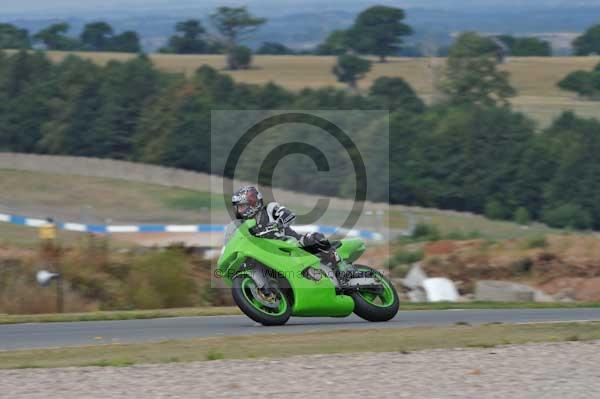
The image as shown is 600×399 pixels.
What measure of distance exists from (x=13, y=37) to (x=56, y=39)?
724cm

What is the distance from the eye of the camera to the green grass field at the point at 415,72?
290 ft

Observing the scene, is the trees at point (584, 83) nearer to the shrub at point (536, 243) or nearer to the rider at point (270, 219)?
the shrub at point (536, 243)

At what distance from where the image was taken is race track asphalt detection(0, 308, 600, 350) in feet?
43.5

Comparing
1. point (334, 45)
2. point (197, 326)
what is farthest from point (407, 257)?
point (334, 45)

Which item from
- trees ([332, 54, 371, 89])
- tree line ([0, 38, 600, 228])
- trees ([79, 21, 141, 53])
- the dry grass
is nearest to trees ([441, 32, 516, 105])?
tree line ([0, 38, 600, 228])

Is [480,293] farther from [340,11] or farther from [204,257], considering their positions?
[340,11]

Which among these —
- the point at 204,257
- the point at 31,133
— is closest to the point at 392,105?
the point at 31,133

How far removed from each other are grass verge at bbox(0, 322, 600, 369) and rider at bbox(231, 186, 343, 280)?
117 cm

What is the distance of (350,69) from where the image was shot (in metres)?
104

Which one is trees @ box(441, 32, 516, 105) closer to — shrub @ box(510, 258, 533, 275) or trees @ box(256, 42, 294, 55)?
trees @ box(256, 42, 294, 55)

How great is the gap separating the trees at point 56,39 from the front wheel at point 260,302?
111 m

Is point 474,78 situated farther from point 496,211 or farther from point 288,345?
point 288,345

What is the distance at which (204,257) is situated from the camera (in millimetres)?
24156

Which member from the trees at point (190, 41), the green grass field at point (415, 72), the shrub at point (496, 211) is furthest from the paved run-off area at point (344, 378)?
the trees at point (190, 41)
